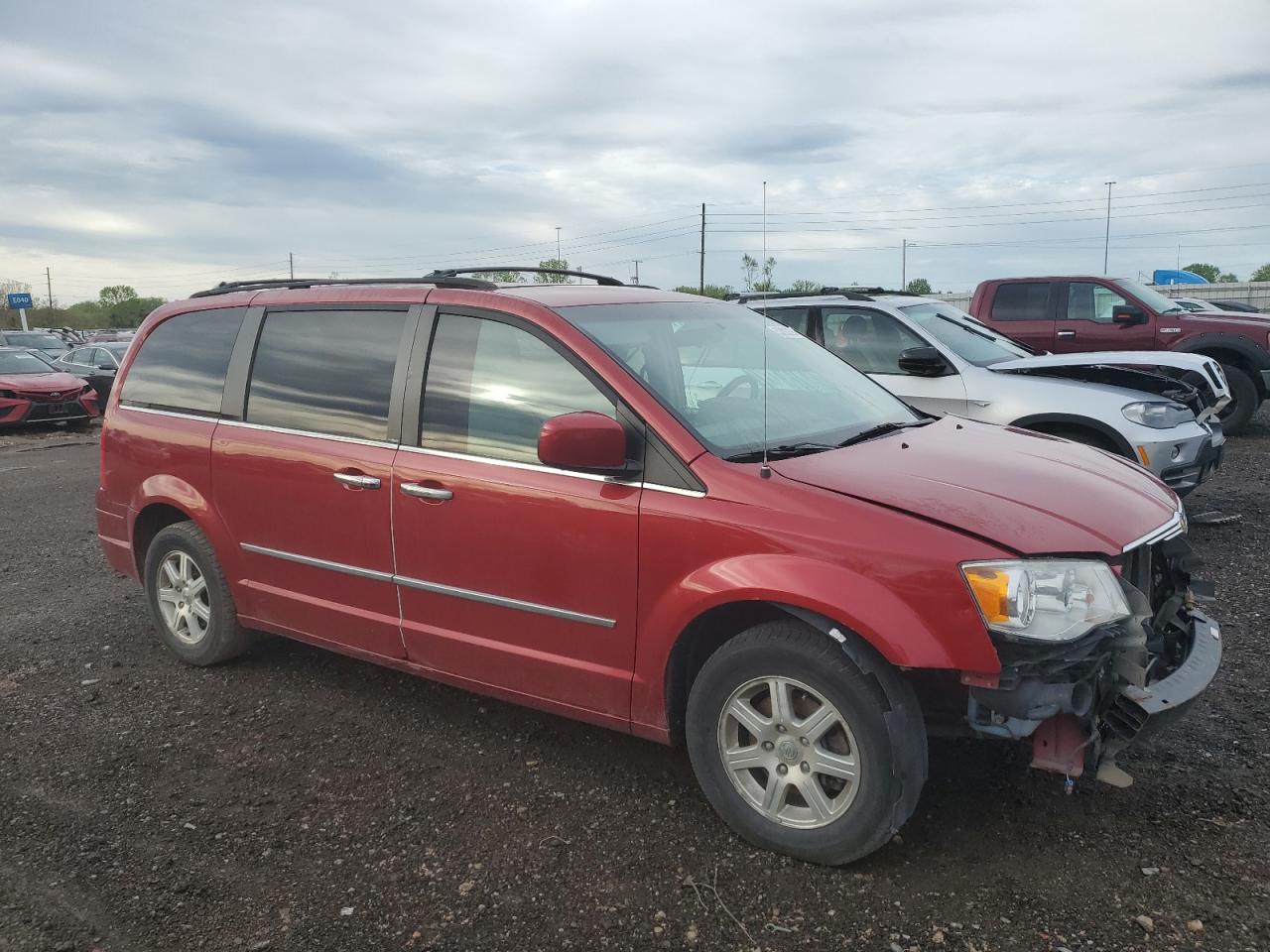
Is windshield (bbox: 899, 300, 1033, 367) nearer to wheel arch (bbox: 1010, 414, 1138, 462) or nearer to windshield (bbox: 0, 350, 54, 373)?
wheel arch (bbox: 1010, 414, 1138, 462)

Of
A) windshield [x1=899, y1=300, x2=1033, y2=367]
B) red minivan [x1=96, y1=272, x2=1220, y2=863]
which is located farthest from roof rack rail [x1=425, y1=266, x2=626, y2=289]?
windshield [x1=899, y1=300, x2=1033, y2=367]

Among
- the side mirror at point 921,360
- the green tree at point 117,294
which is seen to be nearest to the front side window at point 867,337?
the side mirror at point 921,360

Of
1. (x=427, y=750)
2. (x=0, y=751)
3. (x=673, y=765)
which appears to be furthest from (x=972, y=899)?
(x=0, y=751)

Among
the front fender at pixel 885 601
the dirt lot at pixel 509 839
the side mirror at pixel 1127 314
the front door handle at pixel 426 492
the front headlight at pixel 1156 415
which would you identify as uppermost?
the side mirror at pixel 1127 314

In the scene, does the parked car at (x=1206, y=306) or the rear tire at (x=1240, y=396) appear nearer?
the rear tire at (x=1240, y=396)

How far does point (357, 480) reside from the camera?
4008 millimetres

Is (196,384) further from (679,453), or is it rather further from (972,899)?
(972,899)

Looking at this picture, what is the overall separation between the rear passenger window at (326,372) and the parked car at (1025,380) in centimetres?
273

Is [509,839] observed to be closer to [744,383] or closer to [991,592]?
[991,592]

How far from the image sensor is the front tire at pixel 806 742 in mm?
2910

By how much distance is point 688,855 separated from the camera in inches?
126

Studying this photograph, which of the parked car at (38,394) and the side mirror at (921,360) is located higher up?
the side mirror at (921,360)

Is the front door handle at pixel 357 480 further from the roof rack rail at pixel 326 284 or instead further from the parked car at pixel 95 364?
the parked car at pixel 95 364

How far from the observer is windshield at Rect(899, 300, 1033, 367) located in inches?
309
